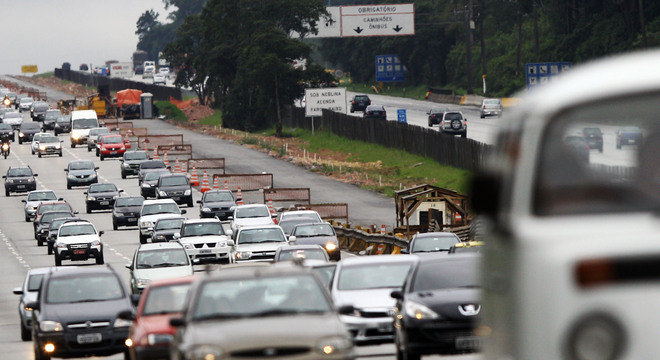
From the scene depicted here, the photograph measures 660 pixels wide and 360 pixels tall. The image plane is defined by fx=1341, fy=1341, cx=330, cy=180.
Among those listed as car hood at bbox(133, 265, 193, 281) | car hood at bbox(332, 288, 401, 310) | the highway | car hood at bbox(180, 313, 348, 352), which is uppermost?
car hood at bbox(180, 313, 348, 352)

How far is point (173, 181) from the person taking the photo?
57.6 m

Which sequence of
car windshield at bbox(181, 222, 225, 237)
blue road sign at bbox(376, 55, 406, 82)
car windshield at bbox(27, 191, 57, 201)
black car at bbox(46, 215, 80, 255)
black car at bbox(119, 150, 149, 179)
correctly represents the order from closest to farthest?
car windshield at bbox(181, 222, 225, 237)
black car at bbox(46, 215, 80, 255)
car windshield at bbox(27, 191, 57, 201)
black car at bbox(119, 150, 149, 179)
blue road sign at bbox(376, 55, 406, 82)

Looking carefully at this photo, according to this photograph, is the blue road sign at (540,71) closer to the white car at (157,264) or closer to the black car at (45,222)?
the black car at (45,222)

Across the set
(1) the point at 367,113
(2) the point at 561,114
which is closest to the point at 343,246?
(2) the point at 561,114

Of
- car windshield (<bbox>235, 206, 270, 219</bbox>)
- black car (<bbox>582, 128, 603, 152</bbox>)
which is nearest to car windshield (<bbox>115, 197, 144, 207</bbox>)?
car windshield (<bbox>235, 206, 270, 219</bbox>)

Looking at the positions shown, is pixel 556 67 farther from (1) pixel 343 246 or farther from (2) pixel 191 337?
(2) pixel 191 337

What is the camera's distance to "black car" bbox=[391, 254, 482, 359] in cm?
1518

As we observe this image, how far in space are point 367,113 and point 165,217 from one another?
5516 centimetres

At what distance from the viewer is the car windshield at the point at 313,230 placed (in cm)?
3744

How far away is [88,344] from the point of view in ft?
63.9

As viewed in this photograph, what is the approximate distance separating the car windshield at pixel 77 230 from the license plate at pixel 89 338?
72.7 feet

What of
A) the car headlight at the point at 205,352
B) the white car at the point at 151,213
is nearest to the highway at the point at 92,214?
the white car at the point at 151,213

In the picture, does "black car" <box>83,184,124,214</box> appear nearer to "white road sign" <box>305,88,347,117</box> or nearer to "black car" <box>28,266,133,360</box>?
"white road sign" <box>305,88,347,117</box>

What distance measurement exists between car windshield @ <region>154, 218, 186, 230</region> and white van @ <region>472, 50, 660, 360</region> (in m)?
37.6
